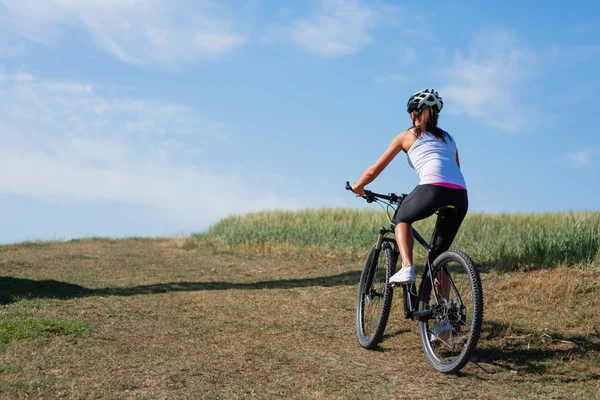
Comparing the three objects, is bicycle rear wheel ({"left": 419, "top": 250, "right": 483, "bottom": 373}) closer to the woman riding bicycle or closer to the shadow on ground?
the woman riding bicycle

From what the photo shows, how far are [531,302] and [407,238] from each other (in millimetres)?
4016

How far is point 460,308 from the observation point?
5.57 m

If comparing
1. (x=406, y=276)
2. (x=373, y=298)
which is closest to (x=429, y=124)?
(x=406, y=276)

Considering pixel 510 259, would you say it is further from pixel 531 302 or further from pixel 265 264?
pixel 265 264

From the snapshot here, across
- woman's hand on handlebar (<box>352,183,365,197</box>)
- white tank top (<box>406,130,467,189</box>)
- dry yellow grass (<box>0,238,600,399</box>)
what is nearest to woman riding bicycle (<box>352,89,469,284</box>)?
white tank top (<box>406,130,467,189</box>)

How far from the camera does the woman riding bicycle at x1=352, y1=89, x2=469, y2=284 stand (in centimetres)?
573

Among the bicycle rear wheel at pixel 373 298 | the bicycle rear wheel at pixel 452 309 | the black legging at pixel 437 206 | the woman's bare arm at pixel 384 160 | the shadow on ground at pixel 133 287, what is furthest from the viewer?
the shadow on ground at pixel 133 287

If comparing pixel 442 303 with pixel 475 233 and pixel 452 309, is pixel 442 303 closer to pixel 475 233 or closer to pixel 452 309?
pixel 452 309

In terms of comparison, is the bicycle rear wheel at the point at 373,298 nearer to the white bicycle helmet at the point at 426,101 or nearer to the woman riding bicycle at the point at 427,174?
the woman riding bicycle at the point at 427,174

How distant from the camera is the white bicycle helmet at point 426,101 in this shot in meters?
5.95

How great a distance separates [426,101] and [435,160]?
0.60 m

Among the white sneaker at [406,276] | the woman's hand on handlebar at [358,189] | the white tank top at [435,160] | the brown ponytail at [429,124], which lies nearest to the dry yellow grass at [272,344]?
the white sneaker at [406,276]

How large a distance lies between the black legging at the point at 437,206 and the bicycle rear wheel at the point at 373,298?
2.22ft

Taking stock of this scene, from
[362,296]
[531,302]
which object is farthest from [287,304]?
[531,302]
